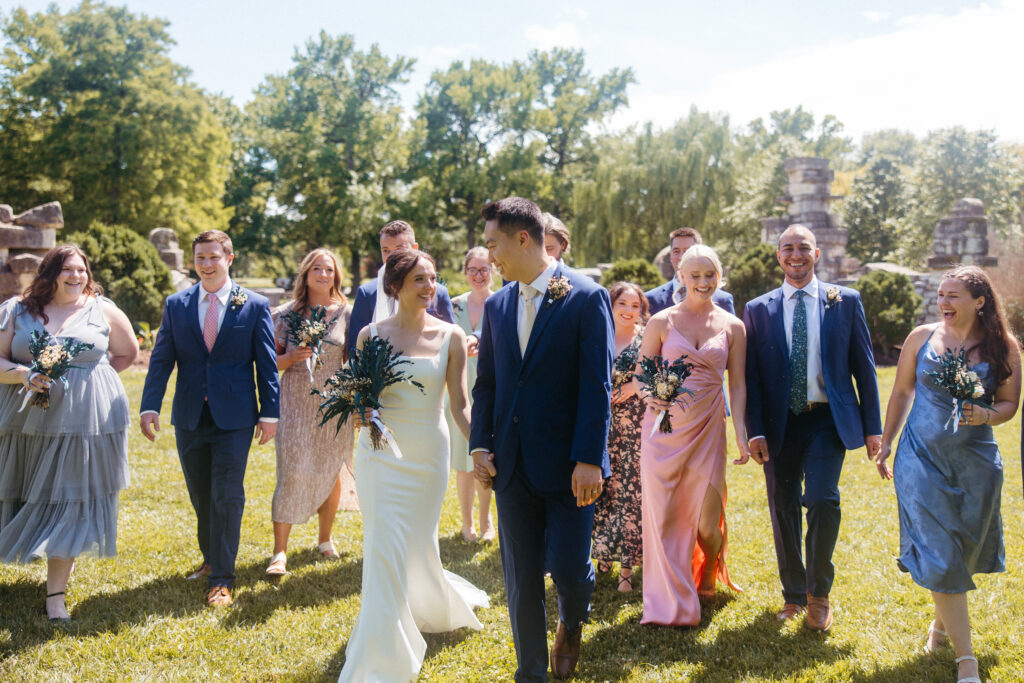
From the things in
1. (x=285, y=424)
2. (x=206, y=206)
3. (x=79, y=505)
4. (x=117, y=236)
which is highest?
(x=206, y=206)

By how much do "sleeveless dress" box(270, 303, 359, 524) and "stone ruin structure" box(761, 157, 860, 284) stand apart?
16.4 meters

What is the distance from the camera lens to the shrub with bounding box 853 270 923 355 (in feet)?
56.6

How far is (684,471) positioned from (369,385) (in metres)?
2.17

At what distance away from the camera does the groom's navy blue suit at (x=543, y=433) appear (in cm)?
364

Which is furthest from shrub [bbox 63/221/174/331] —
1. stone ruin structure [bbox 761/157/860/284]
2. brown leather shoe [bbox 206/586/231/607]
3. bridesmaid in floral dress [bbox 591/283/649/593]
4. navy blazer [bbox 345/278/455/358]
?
stone ruin structure [bbox 761/157/860/284]

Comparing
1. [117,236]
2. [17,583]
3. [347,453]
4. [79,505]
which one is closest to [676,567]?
[347,453]

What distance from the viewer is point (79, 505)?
5219mm

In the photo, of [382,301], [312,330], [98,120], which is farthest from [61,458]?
[98,120]

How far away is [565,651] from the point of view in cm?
413

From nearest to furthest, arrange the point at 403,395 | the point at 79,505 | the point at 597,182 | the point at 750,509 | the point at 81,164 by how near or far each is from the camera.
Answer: the point at 403,395, the point at 79,505, the point at 750,509, the point at 81,164, the point at 597,182

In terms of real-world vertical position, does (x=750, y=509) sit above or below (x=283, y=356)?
below

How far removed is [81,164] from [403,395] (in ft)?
104

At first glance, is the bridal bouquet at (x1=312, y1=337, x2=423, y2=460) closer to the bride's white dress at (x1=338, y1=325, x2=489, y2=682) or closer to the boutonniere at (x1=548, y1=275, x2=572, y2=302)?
the bride's white dress at (x1=338, y1=325, x2=489, y2=682)

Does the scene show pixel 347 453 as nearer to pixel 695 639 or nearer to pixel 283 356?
pixel 283 356
